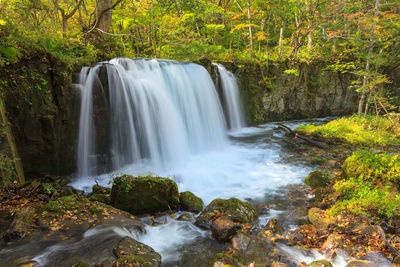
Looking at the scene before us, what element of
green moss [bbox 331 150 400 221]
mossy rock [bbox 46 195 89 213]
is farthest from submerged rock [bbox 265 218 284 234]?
mossy rock [bbox 46 195 89 213]

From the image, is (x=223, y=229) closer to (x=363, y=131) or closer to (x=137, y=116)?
(x=137, y=116)

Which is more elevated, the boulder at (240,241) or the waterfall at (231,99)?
the waterfall at (231,99)

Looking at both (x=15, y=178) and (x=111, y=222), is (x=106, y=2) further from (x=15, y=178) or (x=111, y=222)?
(x=111, y=222)

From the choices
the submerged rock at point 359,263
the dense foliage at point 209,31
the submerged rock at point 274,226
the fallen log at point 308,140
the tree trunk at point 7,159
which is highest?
the dense foliage at point 209,31

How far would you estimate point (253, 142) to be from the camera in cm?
1105

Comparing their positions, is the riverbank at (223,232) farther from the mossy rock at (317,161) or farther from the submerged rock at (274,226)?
the mossy rock at (317,161)

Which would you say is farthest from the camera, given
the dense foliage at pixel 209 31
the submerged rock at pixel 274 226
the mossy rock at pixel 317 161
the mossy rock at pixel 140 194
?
the dense foliage at pixel 209 31

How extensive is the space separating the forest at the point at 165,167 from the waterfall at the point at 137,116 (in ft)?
0.14

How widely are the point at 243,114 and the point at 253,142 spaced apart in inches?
136

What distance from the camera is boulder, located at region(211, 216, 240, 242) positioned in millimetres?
3986

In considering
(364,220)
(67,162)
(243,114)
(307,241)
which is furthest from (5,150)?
(243,114)

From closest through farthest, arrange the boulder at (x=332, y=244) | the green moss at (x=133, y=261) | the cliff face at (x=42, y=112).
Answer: the green moss at (x=133, y=261) → the boulder at (x=332, y=244) → the cliff face at (x=42, y=112)

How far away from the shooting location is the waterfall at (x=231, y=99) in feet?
42.5

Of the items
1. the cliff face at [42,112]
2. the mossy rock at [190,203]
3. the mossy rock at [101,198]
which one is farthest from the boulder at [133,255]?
the cliff face at [42,112]
